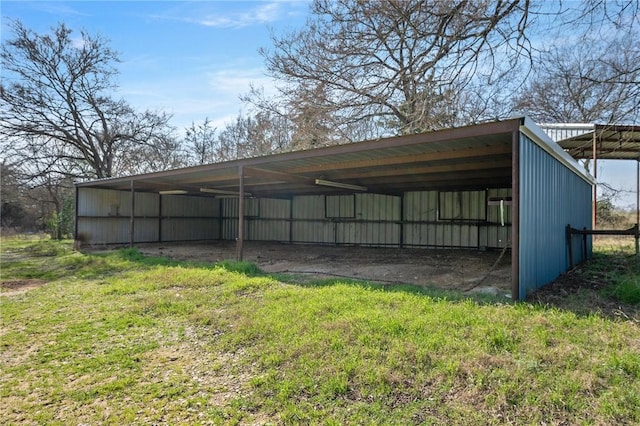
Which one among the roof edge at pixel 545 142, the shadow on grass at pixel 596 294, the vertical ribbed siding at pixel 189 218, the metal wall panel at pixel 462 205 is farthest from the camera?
the vertical ribbed siding at pixel 189 218

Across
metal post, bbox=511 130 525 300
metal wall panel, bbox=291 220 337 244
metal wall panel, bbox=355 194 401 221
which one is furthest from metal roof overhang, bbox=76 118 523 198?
metal wall panel, bbox=291 220 337 244

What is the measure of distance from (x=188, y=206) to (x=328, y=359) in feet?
48.2

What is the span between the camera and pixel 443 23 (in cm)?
578

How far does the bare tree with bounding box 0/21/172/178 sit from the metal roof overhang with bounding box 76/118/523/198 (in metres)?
7.51

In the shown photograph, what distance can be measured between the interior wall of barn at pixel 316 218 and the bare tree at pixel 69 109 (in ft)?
22.9

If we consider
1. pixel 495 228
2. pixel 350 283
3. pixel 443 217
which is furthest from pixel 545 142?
pixel 443 217

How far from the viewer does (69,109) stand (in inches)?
735

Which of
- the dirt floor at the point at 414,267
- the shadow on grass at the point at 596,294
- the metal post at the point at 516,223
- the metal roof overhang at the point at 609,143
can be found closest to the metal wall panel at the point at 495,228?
the dirt floor at the point at 414,267

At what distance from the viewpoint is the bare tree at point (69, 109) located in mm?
17078

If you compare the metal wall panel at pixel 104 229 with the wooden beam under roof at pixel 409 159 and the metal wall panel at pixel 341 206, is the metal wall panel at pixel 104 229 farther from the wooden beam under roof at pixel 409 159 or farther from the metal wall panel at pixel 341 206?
the wooden beam under roof at pixel 409 159

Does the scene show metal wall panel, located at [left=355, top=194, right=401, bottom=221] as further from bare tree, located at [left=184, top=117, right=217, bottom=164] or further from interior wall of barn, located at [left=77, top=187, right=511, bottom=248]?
bare tree, located at [left=184, top=117, right=217, bottom=164]

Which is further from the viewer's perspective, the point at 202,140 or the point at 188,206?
the point at 202,140

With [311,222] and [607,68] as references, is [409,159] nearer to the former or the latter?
[607,68]

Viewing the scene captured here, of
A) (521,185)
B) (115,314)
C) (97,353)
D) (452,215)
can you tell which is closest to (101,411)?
(97,353)
